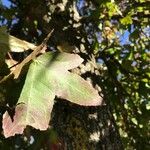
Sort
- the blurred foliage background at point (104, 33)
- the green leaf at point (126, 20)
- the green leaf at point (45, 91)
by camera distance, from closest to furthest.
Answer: the green leaf at point (45, 91) < the blurred foliage background at point (104, 33) < the green leaf at point (126, 20)

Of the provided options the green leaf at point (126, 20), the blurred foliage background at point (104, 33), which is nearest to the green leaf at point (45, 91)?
the blurred foliage background at point (104, 33)

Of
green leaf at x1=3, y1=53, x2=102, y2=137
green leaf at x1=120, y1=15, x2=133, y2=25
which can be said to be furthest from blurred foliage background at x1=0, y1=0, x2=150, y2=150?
green leaf at x1=3, y1=53, x2=102, y2=137

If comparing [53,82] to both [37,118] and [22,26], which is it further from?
[22,26]

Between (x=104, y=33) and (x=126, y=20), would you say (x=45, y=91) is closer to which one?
(x=126, y=20)

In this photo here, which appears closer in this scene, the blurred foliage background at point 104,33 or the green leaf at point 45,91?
the green leaf at point 45,91

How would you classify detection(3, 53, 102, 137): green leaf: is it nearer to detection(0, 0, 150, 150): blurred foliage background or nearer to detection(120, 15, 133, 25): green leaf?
detection(0, 0, 150, 150): blurred foliage background

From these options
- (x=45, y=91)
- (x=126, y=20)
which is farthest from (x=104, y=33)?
(x=45, y=91)

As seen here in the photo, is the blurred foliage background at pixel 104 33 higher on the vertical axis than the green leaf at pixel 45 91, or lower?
lower

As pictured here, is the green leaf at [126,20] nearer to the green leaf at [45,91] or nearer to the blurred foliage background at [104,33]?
the blurred foliage background at [104,33]

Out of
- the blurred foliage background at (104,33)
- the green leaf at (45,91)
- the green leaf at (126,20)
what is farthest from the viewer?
the green leaf at (126,20)
